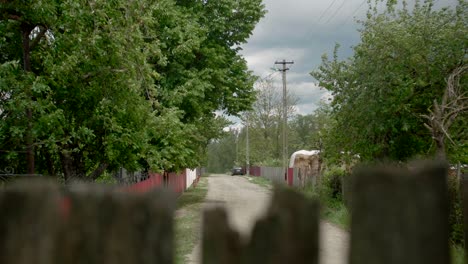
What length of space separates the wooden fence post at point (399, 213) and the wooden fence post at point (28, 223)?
779mm

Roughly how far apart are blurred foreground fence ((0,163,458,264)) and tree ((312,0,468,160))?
13177mm

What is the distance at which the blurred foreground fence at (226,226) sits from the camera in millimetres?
1211

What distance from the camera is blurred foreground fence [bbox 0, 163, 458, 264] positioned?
121cm

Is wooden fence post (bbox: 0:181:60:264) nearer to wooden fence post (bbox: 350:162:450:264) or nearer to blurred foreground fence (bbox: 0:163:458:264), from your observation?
blurred foreground fence (bbox: 0:163:458:264)

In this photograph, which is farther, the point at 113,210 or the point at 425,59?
the point at 425,59

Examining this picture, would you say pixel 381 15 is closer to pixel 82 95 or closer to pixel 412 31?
pixel 412 31

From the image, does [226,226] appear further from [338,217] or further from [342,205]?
[342,205]

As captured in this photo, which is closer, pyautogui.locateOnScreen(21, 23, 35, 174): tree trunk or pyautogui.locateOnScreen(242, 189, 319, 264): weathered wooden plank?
pyautogui.locateOnScreen(242, 189, 319, 264): weathered wooden plank

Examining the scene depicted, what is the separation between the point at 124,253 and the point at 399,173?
0.72 metres

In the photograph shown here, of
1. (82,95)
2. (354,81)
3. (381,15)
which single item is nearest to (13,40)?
(82,95)

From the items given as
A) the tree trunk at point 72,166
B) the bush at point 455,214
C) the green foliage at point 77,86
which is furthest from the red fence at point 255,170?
the bush at point 455,214

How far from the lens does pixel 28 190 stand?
1275 millimetres

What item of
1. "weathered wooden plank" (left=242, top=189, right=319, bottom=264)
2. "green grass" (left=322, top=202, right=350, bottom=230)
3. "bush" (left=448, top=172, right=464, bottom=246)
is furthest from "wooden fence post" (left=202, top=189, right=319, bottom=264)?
"green grass" (left=322, top=202, right=350, bottom=230)

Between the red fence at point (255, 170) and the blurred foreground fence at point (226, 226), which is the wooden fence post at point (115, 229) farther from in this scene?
the red fence at point (255, 170)
